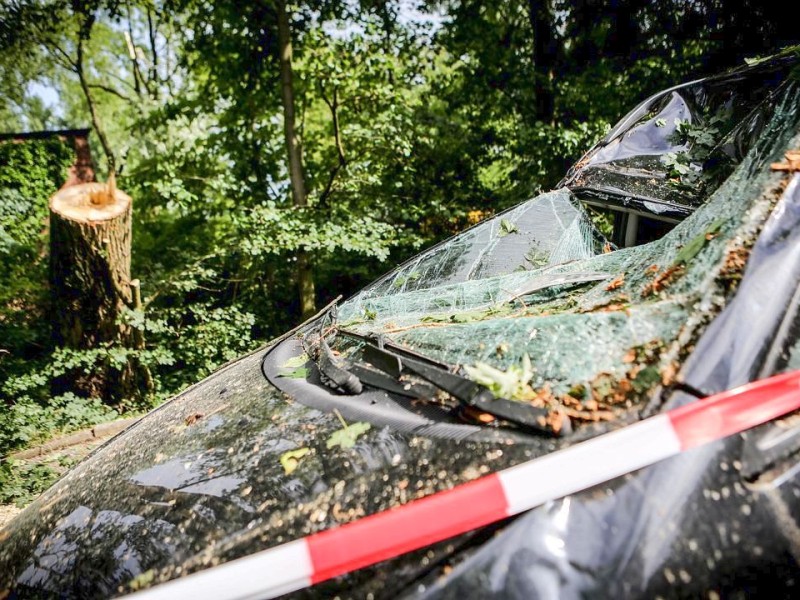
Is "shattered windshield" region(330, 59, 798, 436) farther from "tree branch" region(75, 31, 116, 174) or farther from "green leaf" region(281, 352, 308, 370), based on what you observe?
"tree branch" region(75, 31, 116, 174)

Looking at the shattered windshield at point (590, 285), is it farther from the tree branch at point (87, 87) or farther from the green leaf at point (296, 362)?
the tree branch at point (87, 87)

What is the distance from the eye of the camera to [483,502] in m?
0.93

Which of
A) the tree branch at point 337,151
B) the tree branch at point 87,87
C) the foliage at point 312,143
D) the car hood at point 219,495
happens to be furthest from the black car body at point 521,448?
the tree branch at point 87,87

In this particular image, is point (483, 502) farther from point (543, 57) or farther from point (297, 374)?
point (543, 57)

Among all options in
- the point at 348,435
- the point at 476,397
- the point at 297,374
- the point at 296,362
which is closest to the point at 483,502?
the point at 476,397

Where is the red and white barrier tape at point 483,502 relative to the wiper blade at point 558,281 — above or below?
below

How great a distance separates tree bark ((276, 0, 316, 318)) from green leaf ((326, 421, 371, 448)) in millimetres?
5945

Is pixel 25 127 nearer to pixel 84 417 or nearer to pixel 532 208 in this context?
pixel 84 417

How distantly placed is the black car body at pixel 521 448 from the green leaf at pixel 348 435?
0.05 feet

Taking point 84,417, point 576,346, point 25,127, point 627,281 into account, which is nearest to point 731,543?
point 576,346

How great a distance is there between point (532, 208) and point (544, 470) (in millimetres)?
2355

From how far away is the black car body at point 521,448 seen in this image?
0.88m

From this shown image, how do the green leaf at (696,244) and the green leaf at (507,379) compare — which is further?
the green leaf at (696,244)

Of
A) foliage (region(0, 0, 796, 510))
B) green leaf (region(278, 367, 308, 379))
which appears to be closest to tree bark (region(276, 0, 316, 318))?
foliage (region(0, 0, 796, 510))
